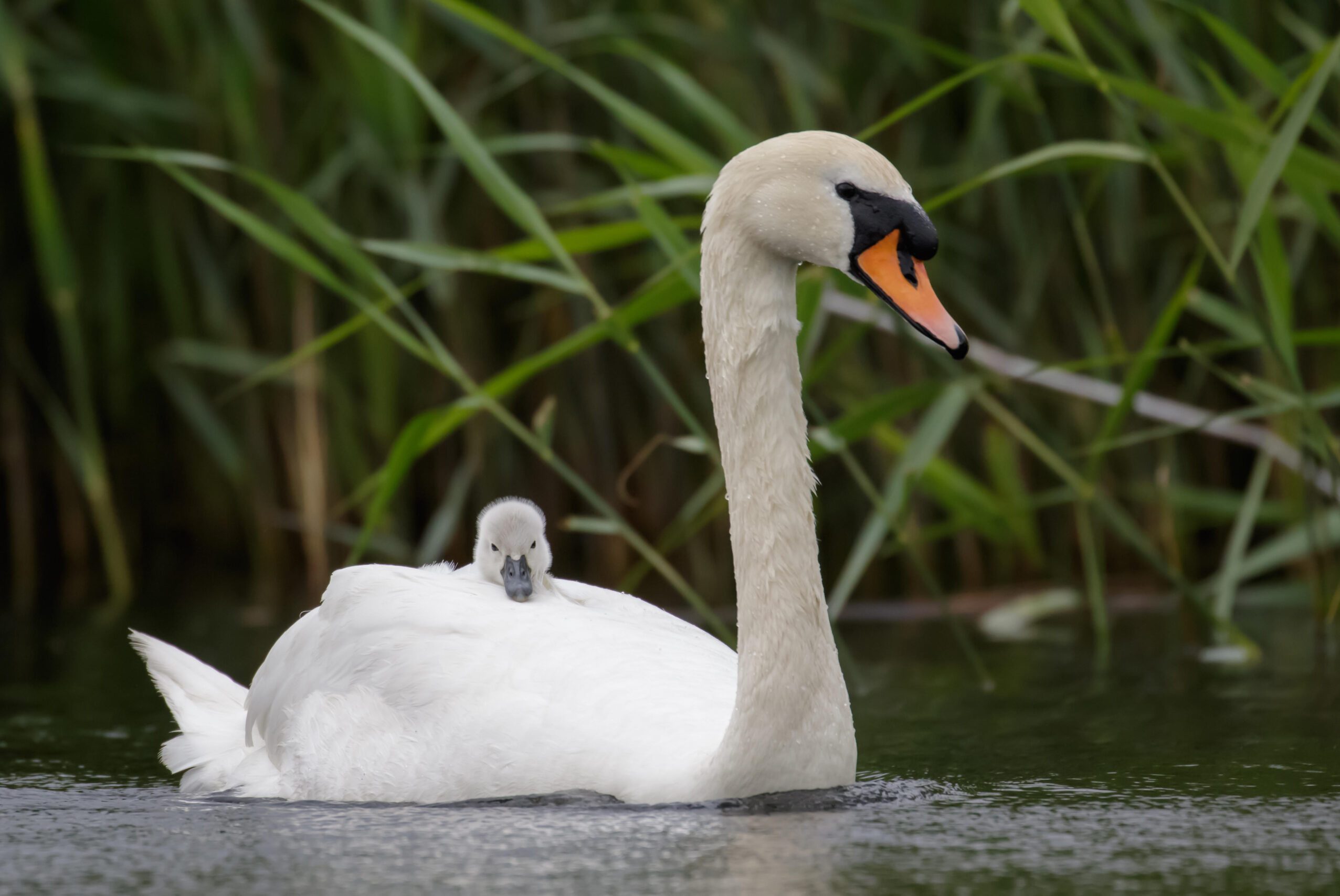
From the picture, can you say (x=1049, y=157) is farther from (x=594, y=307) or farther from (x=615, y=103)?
(x=594, y=307)

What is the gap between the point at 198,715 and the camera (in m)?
4.55

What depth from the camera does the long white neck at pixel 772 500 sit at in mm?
3480

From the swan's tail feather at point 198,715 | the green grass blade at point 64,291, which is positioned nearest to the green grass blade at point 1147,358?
the swan's tail feather at point 198,715

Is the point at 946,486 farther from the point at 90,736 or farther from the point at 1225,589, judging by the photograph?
the point at 90,736

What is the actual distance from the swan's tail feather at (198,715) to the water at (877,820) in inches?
3.1

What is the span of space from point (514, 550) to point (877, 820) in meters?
1.19

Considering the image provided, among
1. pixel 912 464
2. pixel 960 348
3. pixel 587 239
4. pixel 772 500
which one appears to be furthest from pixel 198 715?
pixel 960 348

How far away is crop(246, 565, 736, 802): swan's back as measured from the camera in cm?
356

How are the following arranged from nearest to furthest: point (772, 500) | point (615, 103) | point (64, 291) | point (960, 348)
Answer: point (960, 348), point (772, 500), point (615, 103), point (64, 291)

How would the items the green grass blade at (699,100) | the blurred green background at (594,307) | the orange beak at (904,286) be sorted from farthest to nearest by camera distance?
the blurred green background at (594,307), the green grass blade at (699,100), the orange beak at (904,286)

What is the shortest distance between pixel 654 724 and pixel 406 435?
4.19 ft

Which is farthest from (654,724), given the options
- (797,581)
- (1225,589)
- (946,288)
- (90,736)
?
(946,288)

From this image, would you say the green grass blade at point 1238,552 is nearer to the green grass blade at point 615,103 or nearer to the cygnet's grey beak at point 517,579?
the green grass blade at point 615,103

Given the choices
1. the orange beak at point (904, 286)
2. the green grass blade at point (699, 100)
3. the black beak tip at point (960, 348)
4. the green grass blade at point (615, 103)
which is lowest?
the black beak tip at point (960, 348)
